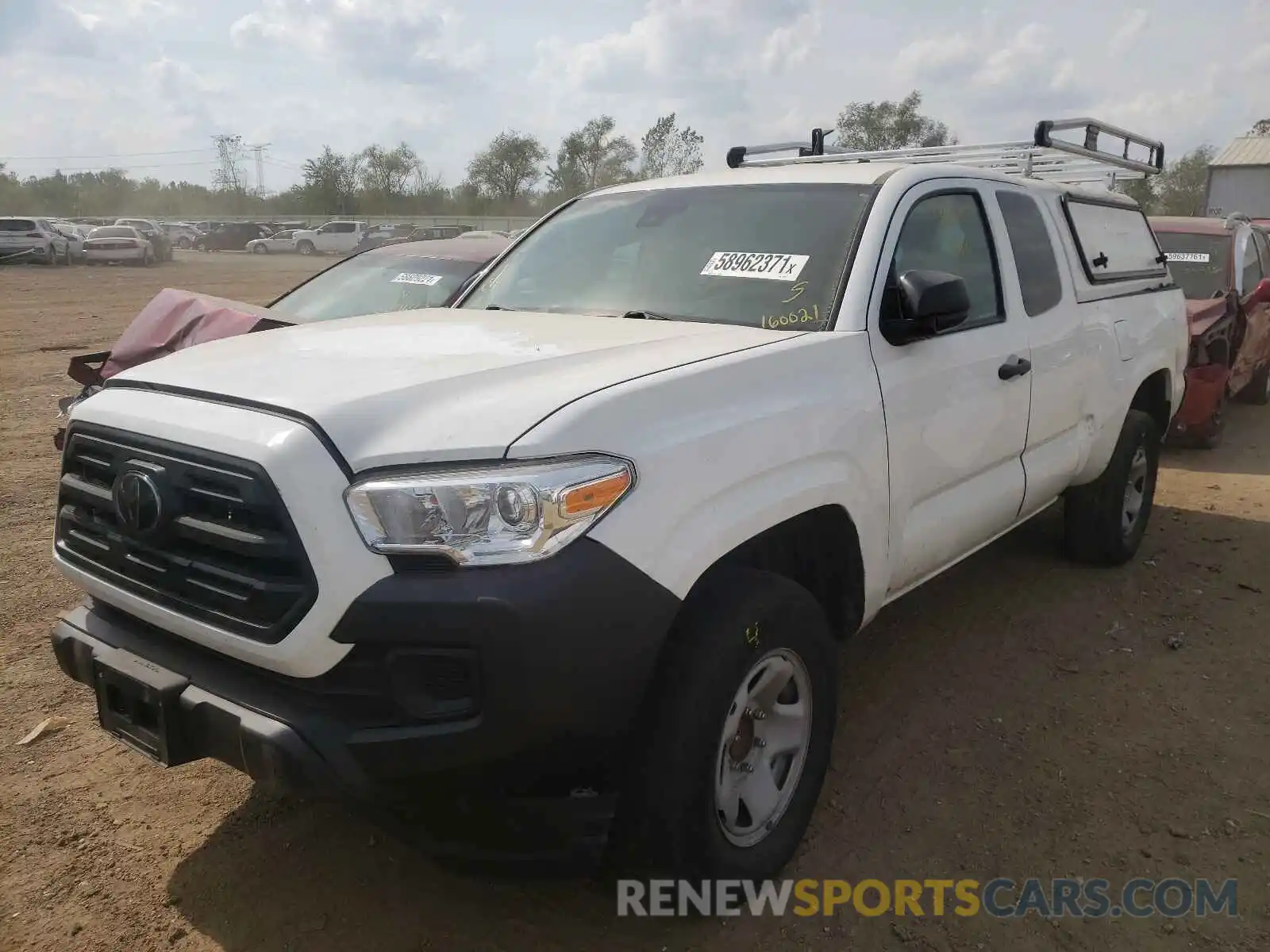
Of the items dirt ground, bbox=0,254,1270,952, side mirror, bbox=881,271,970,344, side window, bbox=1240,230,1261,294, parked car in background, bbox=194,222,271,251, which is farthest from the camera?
parked car in background, bbox=194,222,271,251

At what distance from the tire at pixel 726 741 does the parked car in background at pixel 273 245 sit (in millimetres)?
45630

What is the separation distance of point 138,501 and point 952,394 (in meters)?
2.43

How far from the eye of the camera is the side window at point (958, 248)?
3.31 meters

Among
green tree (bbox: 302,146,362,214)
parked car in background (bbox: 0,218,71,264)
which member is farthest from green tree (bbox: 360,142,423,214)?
parked car in background (bbox: 0,218,71,264)

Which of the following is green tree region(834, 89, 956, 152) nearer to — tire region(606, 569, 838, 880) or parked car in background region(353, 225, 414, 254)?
parked car in background region(353, 225, 414, 254)

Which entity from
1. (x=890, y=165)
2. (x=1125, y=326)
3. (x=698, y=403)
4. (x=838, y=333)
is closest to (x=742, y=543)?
(x=698, y=403)

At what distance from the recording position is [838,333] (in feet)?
9.42

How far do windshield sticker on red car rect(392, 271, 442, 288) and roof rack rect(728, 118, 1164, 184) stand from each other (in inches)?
77.0

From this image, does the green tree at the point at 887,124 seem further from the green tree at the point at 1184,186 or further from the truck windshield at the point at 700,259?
the truck windshield at the point at 700,259

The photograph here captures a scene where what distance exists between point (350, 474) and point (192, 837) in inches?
60.2

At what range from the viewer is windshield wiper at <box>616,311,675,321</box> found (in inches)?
124

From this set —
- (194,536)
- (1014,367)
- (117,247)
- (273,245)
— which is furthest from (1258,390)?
(273,245)

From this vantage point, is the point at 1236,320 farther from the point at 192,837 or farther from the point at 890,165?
the point at 192,837

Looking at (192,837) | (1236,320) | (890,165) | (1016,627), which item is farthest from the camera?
(1236,320)
